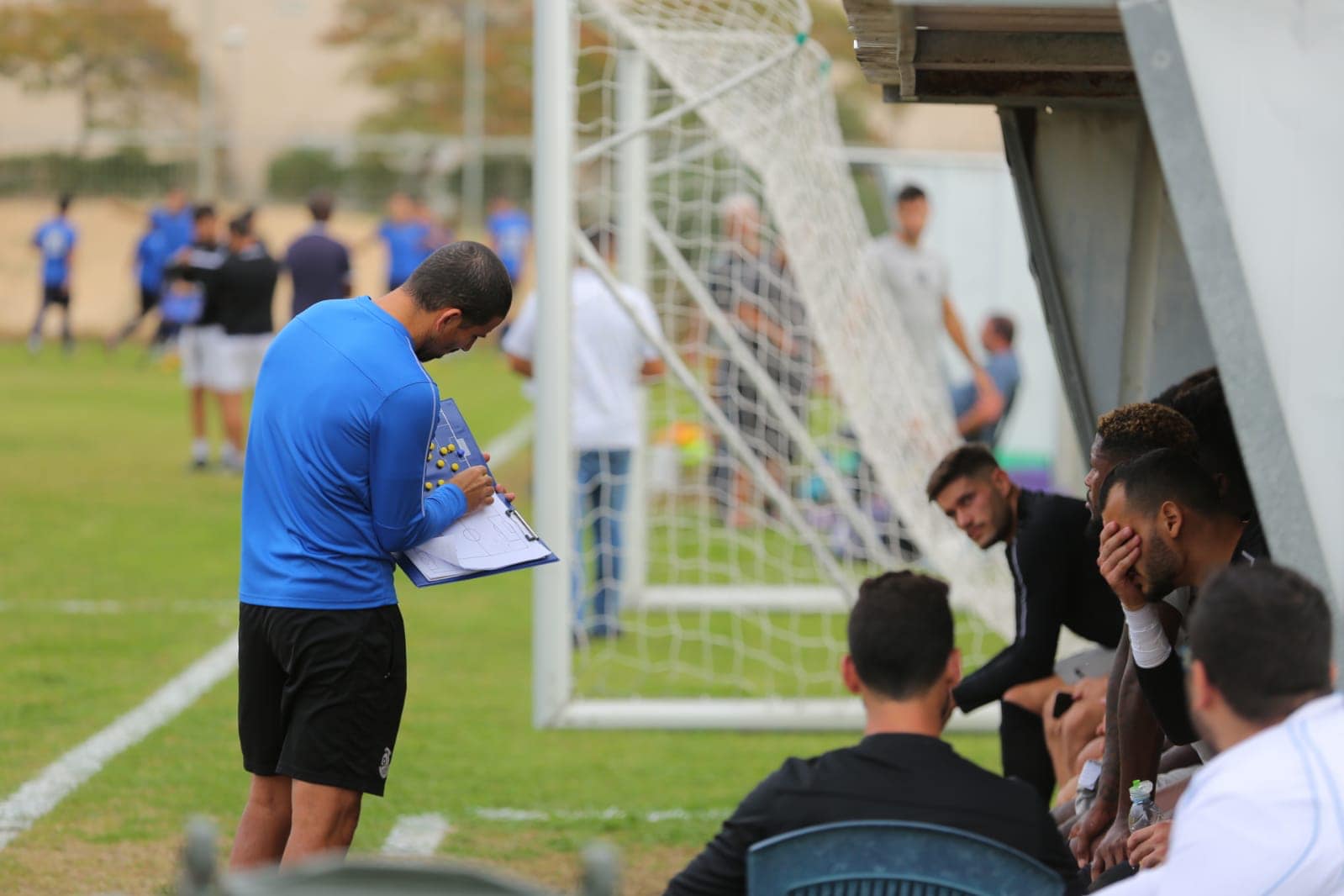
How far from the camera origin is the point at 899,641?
3.06 m

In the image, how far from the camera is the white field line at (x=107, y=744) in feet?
19.5

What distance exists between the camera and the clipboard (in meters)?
4.21

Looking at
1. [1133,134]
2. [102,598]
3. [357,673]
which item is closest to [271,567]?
[357,673]

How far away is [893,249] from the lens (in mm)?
12359

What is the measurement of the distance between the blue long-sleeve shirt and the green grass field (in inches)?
61.1

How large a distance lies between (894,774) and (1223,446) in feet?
5.98

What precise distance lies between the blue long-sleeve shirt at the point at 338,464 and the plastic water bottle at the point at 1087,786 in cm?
173

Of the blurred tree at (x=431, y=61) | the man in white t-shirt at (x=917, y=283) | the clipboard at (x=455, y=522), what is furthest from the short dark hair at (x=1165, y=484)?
the blurred tree at (x=431, y=61)

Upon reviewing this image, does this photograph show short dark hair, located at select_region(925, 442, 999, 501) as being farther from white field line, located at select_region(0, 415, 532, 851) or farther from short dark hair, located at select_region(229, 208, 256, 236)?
short dark hair, located at select_region(229, 208, 256, 236)

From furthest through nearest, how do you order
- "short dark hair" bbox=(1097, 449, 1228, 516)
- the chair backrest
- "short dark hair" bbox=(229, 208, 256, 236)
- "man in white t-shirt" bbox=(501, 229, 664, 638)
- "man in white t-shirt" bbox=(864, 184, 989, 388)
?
"short dark hair" bbox=(229, 208, 256, 236)
"man in white t-shirt" bbox=(864, 184, 989, 388)
"man in white t-shirt" bbox=(501, 229, 664, 638)
"short dark hair" bbox=(1097, 449, 1228, 516)
the chair backrest

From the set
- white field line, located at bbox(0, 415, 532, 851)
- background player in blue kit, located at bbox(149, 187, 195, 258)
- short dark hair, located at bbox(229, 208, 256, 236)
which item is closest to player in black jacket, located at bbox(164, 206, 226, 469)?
short dark hair, located at bbox(229, 208, 256, 236)

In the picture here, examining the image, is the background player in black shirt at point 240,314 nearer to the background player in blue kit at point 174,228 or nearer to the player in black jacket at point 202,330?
the player in black jacket at point 202,330

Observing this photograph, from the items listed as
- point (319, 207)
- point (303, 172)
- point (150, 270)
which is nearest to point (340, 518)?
point (319, 207)

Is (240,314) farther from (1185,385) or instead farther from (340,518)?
(1185,385)
